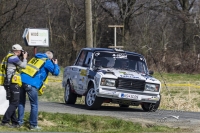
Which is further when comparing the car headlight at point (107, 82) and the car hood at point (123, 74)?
the car hood at point (123, 74)

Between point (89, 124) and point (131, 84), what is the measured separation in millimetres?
2953

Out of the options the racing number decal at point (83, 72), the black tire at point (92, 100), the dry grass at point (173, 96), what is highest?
the racing number decal at point (83, 72)

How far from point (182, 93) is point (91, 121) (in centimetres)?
1427

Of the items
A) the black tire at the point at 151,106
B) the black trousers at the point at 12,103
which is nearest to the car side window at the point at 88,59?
the black tire at the point at 151,106

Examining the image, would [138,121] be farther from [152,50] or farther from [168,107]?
[152,50]

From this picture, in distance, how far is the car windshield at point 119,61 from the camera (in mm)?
18312

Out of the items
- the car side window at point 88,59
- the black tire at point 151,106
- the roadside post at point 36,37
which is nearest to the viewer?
the black tire at point 151,106

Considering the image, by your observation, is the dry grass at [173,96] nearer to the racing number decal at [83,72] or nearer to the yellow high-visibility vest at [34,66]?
the racing number decal at [83,72]

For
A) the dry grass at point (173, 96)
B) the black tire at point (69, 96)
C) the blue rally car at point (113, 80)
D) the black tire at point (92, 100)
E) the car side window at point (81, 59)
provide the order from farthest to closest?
the dry grass at point (173, 96) → the black tire at point (69, 96) → the car side window at point (81, 59) → the black tire at point (92, 100) → the blue rally car at point (113, 80)

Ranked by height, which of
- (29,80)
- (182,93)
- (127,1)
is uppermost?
(127,1)

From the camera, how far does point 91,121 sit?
14648 millimetres

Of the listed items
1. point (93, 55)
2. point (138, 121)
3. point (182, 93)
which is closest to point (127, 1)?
point (182, 93)

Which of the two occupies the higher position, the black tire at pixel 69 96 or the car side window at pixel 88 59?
the car side window at pixel 88 59

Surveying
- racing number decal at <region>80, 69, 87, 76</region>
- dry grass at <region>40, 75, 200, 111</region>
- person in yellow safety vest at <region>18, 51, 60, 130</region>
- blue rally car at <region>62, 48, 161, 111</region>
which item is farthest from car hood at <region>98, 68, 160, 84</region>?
person in yellow safety vest at <region>18, 51, 60, 130</region>
